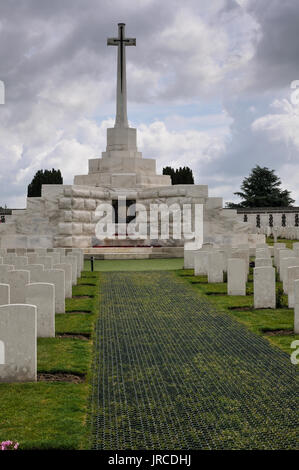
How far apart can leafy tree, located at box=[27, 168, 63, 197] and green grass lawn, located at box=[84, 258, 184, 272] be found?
2122cm

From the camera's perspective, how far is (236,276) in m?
11.7

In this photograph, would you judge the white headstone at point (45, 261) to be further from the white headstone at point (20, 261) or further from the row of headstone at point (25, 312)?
the white headstone at point (20, 261)

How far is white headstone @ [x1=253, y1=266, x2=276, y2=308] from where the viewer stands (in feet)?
32.5

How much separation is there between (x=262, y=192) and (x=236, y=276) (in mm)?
42091

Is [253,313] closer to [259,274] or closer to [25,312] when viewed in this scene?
[259,274]

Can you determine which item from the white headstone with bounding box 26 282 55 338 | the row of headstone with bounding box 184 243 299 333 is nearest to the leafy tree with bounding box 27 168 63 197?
the row of headstone with bounding box 184 243 299 333

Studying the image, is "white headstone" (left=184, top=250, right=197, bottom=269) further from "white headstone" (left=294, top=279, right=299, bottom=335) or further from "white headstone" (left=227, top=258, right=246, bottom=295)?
"white headstone" (left=294, top=279, right=299, bottom=335)

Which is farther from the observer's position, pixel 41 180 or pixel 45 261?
pixel 41 180

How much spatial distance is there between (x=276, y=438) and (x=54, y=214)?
20688mm

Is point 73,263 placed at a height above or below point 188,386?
above

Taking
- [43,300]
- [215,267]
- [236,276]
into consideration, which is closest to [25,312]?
[43,300]

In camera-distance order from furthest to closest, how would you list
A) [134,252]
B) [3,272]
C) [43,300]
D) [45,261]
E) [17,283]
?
[134,252] < [45,261] < [3,272] < [17,283] < [43,300]

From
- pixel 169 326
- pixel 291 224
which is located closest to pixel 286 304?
pixel 169 326

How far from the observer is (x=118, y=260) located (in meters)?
21.4
